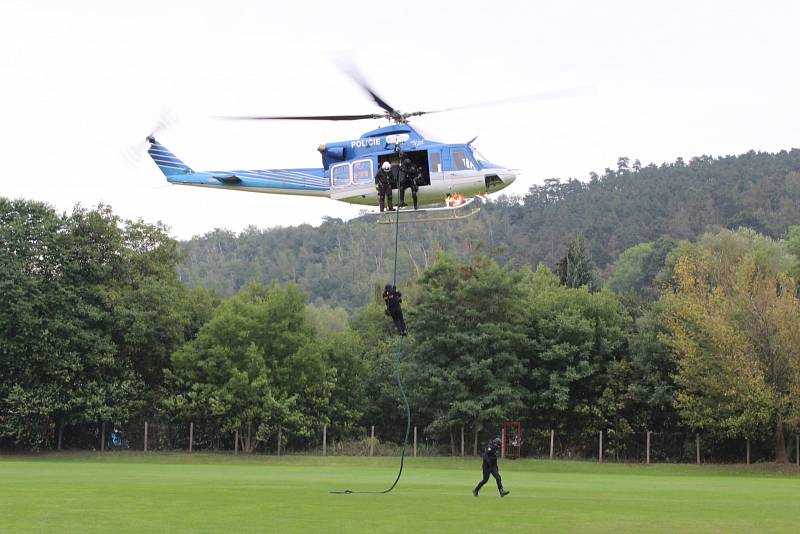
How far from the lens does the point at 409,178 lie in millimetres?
28734

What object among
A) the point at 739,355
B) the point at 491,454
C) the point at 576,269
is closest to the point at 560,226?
the point at 576,269

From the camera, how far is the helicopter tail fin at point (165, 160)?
3459 cm

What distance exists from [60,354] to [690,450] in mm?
34267

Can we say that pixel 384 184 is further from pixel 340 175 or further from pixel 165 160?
pixel 165 160

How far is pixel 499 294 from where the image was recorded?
59938mm

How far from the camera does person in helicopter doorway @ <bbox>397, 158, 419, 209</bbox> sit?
1113 inches

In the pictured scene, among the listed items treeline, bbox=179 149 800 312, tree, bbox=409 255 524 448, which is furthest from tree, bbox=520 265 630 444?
treeline, bbox=179 149 800 312

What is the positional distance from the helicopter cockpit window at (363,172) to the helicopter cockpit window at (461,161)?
2.37m

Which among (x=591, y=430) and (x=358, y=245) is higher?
(x=358, y=245)

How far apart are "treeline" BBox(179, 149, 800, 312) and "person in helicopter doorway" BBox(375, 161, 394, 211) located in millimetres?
105456

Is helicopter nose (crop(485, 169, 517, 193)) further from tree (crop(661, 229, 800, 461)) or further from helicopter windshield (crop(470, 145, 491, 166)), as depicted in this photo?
tree (crop(661, 229, 800, 461))

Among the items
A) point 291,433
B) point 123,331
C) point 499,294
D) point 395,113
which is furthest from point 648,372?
point 395,113

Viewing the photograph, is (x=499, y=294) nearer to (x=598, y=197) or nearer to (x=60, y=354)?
(x=60, y=354)

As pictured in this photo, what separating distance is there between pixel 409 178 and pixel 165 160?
396 inches
